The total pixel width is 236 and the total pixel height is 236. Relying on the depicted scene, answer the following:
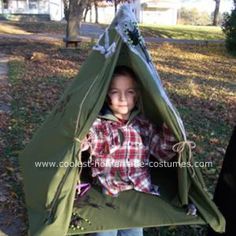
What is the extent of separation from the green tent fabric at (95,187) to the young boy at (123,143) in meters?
0.08

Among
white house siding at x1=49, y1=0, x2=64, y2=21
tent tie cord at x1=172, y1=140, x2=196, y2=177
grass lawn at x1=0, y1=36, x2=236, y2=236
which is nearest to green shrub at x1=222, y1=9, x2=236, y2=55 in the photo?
grass lawn at x1=0, y1=36, x2=236, y2=236

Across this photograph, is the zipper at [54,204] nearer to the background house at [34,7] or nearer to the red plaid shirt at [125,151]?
the red plaid shirt at [125,151]

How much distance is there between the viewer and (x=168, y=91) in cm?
841

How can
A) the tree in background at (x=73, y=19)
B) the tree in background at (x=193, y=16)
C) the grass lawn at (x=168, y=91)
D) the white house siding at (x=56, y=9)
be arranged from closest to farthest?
the grass lawn at (x=168, y=91) → the tree in background at (x=73, y=19) → the white house siding at (x=56, y=9) → the tree in background at (x=193, y=16)

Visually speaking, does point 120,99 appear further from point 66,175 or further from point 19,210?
point 19,210

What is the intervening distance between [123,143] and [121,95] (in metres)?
0.33

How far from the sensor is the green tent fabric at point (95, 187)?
2664mm

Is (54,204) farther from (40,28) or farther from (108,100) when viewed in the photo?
(40,28)

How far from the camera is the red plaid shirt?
2.97 m

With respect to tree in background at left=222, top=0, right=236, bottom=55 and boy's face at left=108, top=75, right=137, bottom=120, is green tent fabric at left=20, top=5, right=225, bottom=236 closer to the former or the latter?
boy's face at left=108, top=75, right=137, bottom=120

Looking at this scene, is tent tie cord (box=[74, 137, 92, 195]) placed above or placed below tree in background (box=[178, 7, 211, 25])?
above

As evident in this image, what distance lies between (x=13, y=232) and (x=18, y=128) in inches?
99.5

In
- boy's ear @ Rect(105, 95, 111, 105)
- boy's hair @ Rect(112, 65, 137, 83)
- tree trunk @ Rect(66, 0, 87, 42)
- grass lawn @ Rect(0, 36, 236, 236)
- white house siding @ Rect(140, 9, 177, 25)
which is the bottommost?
white house siding @ Rect(140, 9, 177, 25)

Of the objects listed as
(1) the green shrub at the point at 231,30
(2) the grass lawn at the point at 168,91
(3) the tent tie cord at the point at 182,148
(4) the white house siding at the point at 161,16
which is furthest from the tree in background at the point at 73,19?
(4) the white house siding at the point at 161,16
